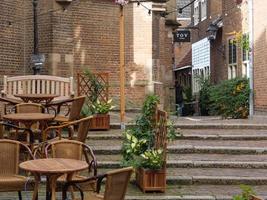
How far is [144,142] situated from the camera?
7.79 metres

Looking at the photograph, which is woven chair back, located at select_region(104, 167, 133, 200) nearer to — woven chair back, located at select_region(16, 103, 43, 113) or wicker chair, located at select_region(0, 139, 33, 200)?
wicker chair, located at select_region(0, 139, 33, 200)

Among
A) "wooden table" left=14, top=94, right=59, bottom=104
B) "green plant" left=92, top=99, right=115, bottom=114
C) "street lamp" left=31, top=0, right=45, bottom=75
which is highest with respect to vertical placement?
"street lamp" left=31, top=0, right=45, bottom=75

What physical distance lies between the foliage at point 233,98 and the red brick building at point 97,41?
184cm

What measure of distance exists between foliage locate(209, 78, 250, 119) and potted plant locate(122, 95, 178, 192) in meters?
8.28

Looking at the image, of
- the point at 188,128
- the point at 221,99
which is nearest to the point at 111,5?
the point at 221,99

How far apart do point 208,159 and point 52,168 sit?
447cm

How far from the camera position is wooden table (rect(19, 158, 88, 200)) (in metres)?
4.87

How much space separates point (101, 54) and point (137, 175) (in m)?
9.17

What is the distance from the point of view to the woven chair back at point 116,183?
4.47 m

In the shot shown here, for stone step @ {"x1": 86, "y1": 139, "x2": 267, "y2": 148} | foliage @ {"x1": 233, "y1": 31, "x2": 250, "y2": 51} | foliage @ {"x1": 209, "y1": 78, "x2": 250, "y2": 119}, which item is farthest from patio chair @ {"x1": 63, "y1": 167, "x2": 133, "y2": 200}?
foliage @ {"x1": 233, "y1": 31, "x2": 250, "y2": 51}

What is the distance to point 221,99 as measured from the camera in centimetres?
1627

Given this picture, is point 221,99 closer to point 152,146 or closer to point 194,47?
point 152,146

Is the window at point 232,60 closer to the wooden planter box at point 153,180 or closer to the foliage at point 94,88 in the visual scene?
the foliage at point 94,88

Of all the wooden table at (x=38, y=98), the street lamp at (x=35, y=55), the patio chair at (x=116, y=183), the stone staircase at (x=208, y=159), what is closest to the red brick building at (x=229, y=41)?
the stone staircase at (x=208, y=159)
